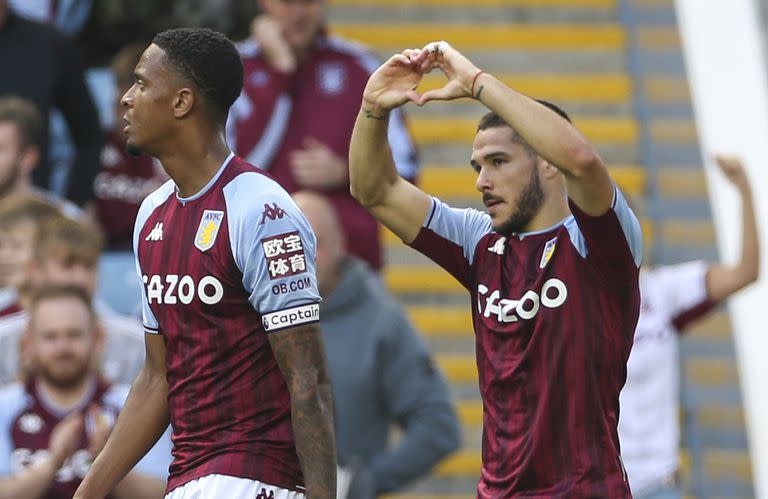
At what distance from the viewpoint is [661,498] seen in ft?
27.5

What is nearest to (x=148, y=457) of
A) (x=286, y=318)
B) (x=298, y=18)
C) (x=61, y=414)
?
(x=61, y=414)

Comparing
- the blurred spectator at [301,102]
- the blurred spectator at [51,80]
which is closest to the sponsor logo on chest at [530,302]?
the blurred spectator at [301,102]

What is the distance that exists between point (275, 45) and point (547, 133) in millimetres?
4408

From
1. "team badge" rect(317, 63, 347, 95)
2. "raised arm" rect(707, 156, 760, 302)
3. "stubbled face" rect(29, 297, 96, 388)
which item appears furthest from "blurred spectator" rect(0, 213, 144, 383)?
"raised arm" rect(707, 156, 760, 302)

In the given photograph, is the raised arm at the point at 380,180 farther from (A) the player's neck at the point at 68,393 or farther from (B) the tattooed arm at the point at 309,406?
(A) the player's neck at the point at 68,393

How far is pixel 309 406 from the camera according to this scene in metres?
4.95

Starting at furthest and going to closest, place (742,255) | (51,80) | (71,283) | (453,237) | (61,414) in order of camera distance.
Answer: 1. (51,80)
2. (742,255)
3. (71,283)
4. (61,414)
5. (453,237)

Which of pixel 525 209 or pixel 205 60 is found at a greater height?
pixel 205 60

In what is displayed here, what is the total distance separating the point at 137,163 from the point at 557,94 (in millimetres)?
2772

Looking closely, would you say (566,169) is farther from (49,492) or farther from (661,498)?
(661,498)

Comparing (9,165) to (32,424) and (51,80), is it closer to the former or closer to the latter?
(51,80)

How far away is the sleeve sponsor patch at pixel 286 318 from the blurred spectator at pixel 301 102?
3923 millimetres

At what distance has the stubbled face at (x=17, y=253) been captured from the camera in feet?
27.4

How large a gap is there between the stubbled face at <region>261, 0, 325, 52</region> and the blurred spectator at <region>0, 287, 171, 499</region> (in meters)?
2.26
